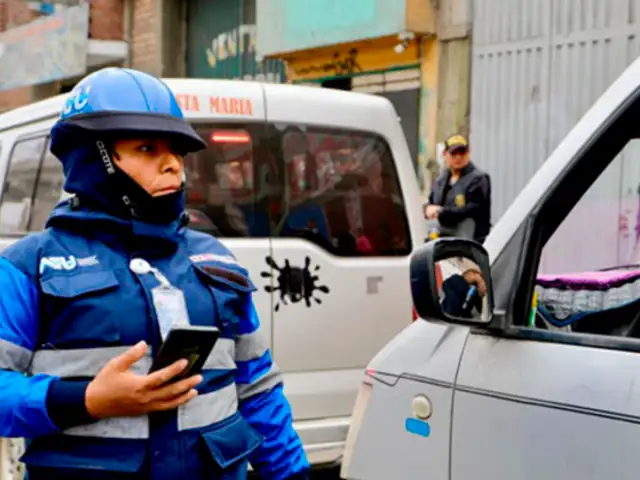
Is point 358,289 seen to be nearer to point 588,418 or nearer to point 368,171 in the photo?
point 368,171

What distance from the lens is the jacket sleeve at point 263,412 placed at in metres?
2.31

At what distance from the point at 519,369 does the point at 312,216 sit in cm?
258

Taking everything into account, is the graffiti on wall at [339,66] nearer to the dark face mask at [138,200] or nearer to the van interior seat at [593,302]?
the van interior seat at [593,302]

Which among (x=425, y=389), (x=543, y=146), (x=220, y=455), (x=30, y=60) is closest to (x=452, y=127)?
(x=543, y=146)

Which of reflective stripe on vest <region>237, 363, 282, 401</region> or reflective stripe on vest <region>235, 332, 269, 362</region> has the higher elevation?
reflective stripe on vest <region>235, 332, 269, 362</region>

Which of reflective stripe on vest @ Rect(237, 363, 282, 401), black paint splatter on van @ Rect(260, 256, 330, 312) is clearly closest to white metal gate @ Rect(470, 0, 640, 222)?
black paint splatter on van @ Rect(260, 256, 330, 312)

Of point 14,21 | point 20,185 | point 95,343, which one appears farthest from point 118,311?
point 14,21

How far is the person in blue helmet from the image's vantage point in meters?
1.94

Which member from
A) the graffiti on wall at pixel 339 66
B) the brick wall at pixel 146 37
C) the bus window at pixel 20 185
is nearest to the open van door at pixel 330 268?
the bus window at pixel 20 185

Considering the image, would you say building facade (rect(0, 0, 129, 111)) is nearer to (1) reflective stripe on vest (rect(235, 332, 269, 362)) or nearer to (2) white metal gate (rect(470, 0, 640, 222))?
(2) white metal gate (rect(470, 0, 640, 222))

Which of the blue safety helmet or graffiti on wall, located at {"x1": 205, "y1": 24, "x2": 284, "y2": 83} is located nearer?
the blue safety helmet

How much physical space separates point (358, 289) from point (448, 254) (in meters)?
2.59

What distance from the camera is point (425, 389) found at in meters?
2.72

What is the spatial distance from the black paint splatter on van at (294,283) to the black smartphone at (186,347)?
109 inches
